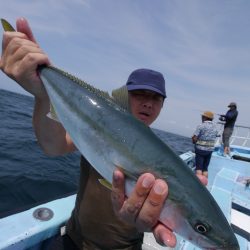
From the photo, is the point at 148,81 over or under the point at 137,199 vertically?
over

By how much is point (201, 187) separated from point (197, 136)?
801cm

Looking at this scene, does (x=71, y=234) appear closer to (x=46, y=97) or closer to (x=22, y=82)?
(x=46, y=97)

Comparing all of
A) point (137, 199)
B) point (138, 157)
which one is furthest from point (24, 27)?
point (137, 199)

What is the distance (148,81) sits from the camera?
306cm

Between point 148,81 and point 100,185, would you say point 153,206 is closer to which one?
point 100,185

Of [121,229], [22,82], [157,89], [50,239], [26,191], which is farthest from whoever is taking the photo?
[26,191]

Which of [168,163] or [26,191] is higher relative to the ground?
[168,163]

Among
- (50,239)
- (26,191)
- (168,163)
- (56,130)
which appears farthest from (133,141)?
(26,191)

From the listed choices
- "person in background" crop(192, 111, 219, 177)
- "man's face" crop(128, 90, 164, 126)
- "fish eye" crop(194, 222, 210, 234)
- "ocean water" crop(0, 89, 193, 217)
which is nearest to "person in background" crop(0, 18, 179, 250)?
"man's face" crop(128, 90, 164, 126)

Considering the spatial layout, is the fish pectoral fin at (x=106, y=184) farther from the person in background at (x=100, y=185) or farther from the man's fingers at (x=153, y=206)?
the man's fingers at (x=153, y=206)

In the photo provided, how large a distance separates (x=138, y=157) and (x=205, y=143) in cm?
788

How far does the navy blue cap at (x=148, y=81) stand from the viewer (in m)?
3.04

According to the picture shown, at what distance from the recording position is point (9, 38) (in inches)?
87.0

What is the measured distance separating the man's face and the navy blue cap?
0.08m
